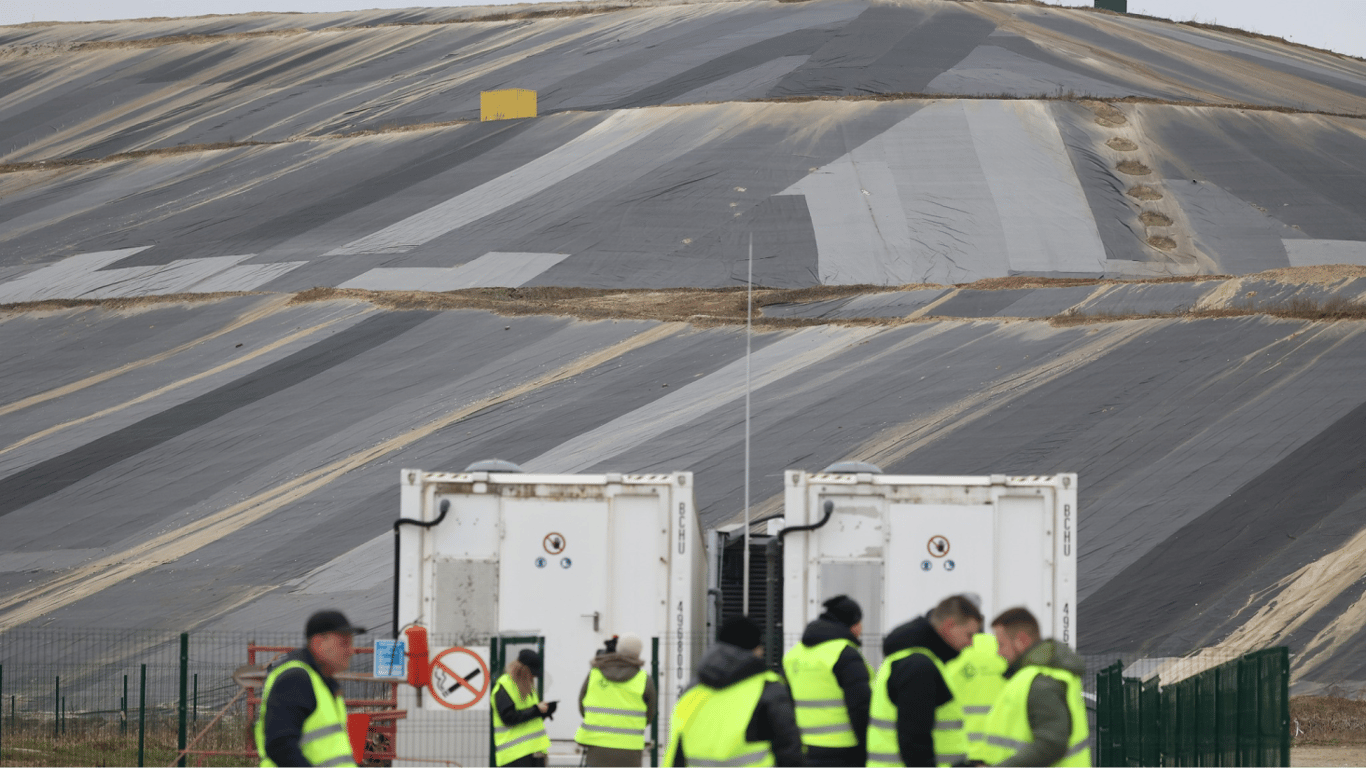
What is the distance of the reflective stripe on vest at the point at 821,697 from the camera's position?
23.4 ft

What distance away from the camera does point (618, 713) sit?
9.38 metres

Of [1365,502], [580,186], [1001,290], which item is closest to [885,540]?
[1365,502]

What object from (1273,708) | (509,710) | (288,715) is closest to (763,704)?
(288,715)

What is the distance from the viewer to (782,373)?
26.8 metres

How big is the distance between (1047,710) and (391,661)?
254 inches

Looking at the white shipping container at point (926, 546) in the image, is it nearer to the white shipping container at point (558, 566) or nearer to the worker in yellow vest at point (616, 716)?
the white shipping container at point (558, 566)

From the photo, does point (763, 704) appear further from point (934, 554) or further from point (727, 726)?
point (934, 554)

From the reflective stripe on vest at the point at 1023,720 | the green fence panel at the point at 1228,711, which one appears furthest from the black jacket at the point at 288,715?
the green fence panel at the point at 1228,711

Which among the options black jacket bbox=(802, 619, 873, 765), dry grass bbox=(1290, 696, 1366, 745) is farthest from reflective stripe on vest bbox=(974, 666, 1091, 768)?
dry grass bbox=(1290, 696, 1366, 745)

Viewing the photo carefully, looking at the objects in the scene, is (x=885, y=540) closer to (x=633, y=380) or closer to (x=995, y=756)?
(x=995, y=756)

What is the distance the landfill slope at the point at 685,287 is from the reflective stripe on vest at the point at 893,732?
40.1ft

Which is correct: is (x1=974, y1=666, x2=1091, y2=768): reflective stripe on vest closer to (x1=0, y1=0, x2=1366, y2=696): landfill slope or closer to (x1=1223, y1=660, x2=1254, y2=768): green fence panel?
(x1=1223, y1=660, x2=1254, y2=768): green fence panel

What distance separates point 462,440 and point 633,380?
12.9 ft

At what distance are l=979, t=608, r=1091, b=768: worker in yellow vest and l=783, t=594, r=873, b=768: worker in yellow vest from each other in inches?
35.2
